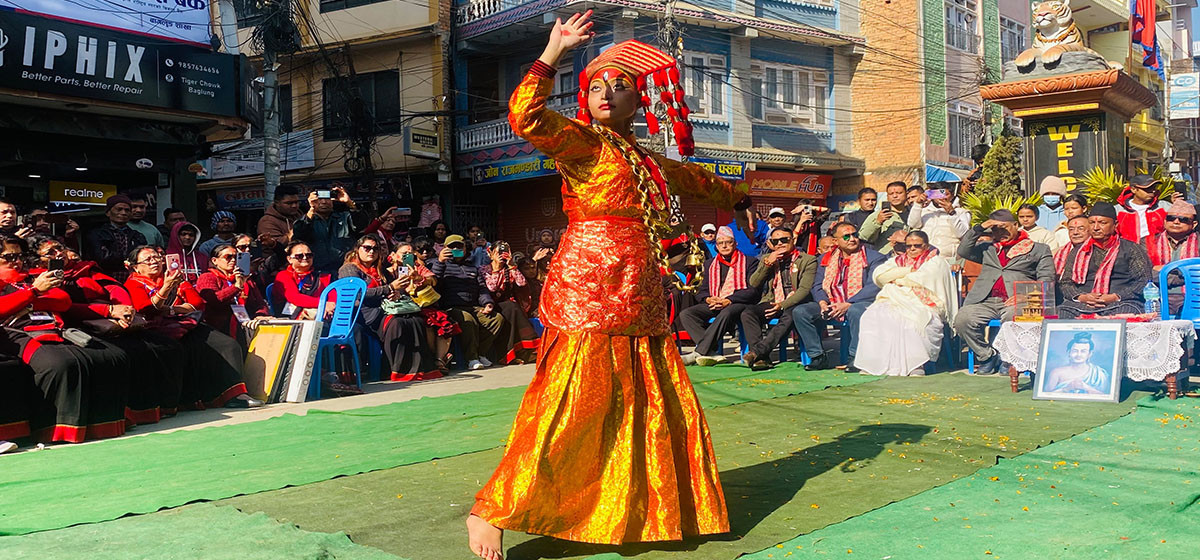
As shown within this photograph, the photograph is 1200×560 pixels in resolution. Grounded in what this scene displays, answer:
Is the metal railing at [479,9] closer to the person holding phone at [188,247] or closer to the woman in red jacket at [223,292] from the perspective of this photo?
the person holding phone at [188,247]

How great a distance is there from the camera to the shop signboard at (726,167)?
19.1 m

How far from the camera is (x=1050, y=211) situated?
10.4 meters

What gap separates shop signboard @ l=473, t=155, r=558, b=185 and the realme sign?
22.7 ft

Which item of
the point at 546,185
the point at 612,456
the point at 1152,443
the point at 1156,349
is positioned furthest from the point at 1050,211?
the point at 546,185

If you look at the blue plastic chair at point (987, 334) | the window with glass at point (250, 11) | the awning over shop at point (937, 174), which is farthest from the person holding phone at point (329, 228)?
the awning over shop at point (937, 174)

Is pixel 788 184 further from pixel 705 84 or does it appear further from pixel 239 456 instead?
pixel 239 456

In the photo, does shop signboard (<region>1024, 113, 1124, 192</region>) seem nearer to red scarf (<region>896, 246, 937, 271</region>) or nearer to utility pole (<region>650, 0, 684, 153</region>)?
red scarf (<region>896, 246, 937, 271</region>)

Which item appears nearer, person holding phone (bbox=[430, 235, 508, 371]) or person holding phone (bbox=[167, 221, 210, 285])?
person holding phone (bbox=[167, 221, 210, 285])

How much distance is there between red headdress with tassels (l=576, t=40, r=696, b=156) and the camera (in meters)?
3.54

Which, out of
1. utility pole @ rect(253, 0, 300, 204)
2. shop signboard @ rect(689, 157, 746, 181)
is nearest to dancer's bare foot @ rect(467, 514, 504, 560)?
utility pole @ rect(253, 0, 300, 204)

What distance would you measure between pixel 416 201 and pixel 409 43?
127 inches

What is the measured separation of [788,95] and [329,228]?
531 inches

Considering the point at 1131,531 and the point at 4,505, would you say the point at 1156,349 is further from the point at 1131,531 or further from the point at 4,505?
the point at 4,505

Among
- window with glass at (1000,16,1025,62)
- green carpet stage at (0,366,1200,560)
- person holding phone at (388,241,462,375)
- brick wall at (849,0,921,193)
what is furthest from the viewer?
window with glass at (1000,16,1025,62)
